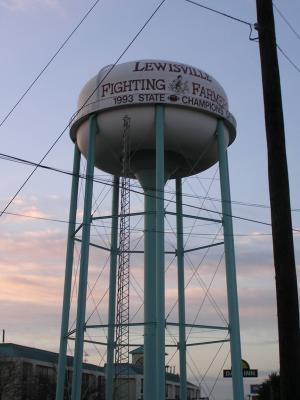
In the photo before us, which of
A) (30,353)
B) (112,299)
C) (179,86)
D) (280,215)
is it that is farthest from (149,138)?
(30,353)

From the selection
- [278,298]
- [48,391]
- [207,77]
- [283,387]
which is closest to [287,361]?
[283,387]

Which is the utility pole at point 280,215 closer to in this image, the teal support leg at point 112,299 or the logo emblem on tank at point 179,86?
the logo emblem on tank at point 179,86

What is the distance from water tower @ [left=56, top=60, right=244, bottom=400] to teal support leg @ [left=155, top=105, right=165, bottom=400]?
4 cm

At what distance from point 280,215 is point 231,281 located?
9.66 m

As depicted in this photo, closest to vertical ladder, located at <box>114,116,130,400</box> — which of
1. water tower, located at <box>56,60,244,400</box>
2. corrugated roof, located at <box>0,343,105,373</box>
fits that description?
water tower, located at <box>56,60,244,400</box>

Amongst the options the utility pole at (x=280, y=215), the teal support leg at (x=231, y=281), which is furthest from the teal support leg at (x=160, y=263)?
the utility pole at (x=280, y=215)

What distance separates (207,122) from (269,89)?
35.0ft

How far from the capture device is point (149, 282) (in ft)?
72.0

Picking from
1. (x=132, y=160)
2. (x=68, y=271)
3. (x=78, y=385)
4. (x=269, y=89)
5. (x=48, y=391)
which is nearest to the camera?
(x=269, y=89)

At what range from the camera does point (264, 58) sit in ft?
35.2

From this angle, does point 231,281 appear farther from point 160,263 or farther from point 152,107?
point 152,107

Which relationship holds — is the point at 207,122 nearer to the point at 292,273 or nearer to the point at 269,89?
the point at 269,89

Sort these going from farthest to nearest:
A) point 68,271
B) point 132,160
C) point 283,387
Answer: point 132,160 < point 68,271 < point 283,387

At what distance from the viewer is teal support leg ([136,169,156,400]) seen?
21.0 m
